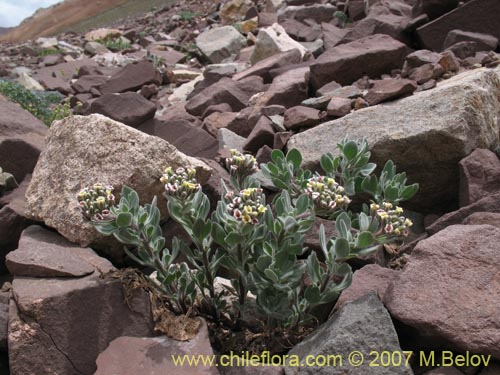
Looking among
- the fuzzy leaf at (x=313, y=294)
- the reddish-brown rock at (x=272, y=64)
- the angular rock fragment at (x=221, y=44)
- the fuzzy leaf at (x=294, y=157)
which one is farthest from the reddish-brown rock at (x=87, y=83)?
the fuzzy leaf at (x=313, y=294)

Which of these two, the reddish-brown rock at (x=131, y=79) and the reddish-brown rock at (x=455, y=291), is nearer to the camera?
the reddish-brown rock at (x=455, y=291)

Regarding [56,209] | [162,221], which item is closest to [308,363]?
[162,221]

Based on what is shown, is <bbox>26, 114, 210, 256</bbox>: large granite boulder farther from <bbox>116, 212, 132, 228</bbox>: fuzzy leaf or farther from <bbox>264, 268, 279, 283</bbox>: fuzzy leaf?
<bbox>264, 268, 279, 283</bbox>: fuzzy leaf

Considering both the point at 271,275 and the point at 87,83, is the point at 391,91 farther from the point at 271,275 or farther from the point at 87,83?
the point at 87,83

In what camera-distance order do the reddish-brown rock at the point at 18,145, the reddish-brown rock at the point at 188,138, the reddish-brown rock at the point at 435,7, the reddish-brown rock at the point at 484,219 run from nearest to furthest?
the reddish-brown rock at the point at 484,219
the reddish-brown rock at the point at 18,145
the reddish-brown rock at the point at 188,138
the reddish-brown rock at the point at 435,7

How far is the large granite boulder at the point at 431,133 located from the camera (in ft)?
11.9

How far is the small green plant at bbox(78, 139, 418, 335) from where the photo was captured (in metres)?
2.45

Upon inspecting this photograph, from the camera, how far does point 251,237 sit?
8.32 feet

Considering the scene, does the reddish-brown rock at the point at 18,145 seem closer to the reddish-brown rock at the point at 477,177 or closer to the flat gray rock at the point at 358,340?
the flat gray rock at the point at 358,340

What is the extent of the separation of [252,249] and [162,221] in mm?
922

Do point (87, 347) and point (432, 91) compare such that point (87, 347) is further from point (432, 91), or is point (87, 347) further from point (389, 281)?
point (432, 91)

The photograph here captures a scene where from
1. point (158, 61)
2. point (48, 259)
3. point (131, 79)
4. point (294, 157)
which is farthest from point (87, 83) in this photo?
point (294, 157)

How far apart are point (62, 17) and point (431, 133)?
4651cm

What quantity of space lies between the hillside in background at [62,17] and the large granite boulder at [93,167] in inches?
1554
